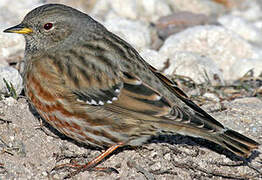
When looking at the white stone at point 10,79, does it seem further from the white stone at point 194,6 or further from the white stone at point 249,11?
the white stone at point 249,11

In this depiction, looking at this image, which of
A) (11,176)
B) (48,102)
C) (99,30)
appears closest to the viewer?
(11,176)

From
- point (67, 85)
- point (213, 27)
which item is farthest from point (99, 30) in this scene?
point (213, 27)

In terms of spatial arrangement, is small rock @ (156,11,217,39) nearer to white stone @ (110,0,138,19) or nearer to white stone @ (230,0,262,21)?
white stone @ (110,0,138,19)

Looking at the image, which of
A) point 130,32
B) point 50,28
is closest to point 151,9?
point 130,32

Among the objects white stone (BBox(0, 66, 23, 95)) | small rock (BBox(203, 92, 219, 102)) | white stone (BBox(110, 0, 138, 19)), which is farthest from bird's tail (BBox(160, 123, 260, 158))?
white stone (BBox(110, 0, 138, 19))

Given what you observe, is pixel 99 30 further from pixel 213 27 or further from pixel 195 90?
pixel 213 27

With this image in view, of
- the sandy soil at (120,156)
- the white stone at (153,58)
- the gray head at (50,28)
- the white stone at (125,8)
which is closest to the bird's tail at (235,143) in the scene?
the sandy soil at (120,156)
